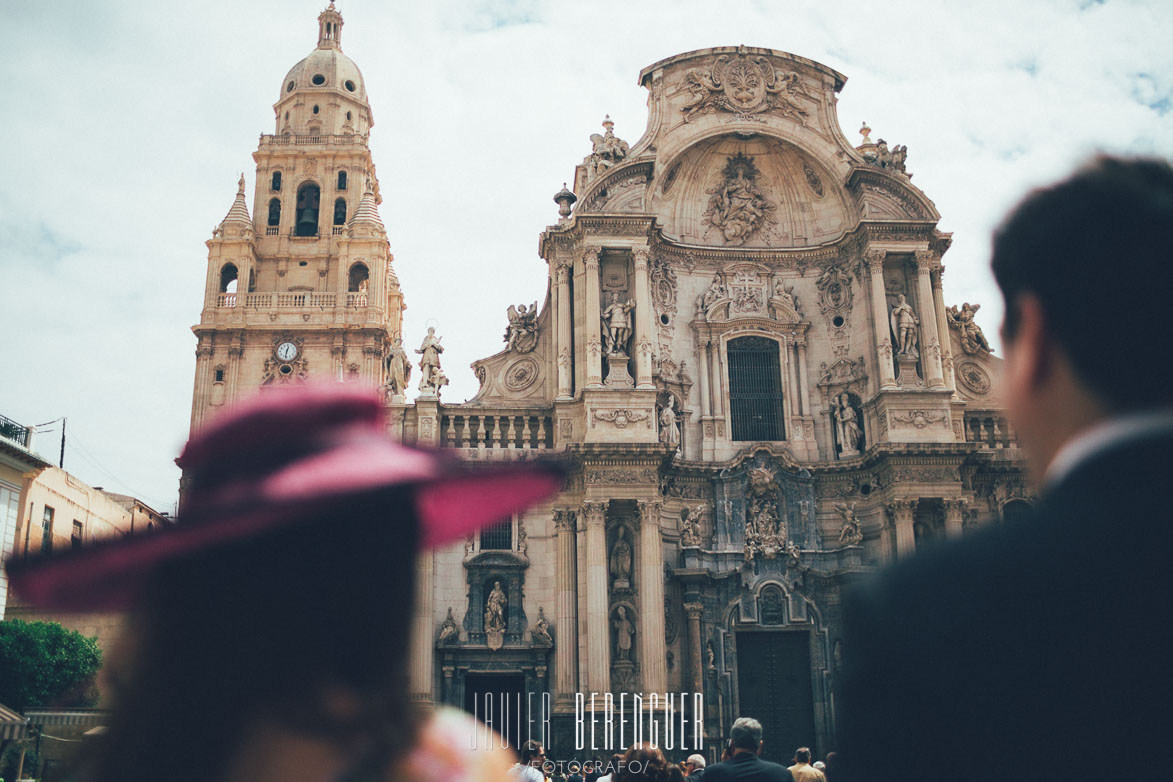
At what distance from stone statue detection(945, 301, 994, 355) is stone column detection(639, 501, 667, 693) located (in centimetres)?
975

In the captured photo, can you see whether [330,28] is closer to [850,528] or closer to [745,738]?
[850,528]

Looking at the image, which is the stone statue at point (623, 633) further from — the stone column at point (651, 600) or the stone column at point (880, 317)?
the stone column at point (880, 317)

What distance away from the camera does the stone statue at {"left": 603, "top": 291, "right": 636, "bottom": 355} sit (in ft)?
79.6

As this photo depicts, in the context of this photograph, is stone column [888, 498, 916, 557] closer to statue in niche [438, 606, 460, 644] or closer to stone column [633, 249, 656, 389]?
stone column [633, 249, 656, 389]

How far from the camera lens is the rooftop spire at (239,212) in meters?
45.7

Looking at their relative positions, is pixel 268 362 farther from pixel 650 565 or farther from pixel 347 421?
pixel 347 421

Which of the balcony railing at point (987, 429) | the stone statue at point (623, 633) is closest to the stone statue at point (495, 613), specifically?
the stone statue at point (623, 633)

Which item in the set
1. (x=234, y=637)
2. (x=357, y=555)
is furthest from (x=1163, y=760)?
(x=234, y=637)

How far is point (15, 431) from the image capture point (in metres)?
30.5

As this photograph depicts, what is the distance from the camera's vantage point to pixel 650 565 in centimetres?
2252

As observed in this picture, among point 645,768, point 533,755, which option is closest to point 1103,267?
point 645,768

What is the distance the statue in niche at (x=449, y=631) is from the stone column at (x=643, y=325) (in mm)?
6796

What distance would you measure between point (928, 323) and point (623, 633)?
10.7m

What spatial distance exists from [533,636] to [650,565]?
3071 mm
